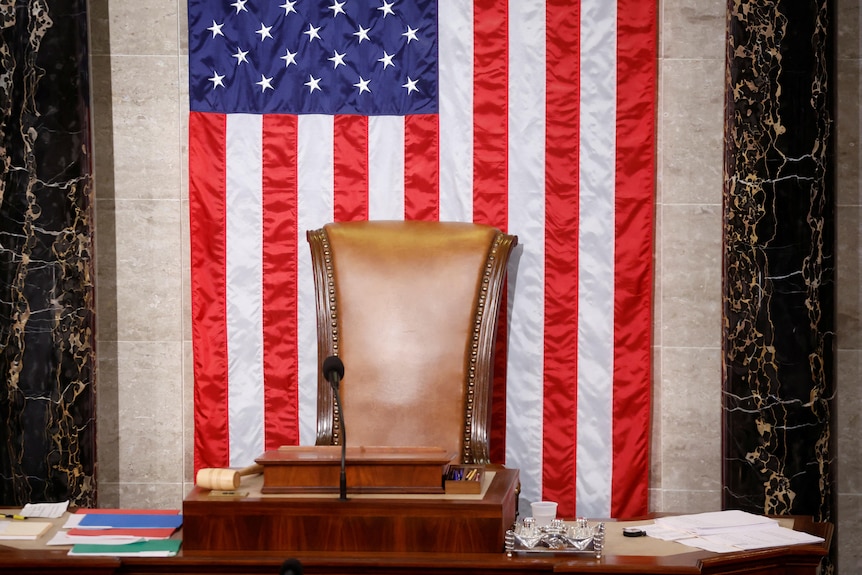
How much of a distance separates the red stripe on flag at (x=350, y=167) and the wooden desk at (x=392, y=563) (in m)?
1.89

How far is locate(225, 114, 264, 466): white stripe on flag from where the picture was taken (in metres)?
3.98

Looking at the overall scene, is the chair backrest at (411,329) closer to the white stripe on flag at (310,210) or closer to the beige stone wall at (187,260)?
→ the white stripe on flag at (310,210)

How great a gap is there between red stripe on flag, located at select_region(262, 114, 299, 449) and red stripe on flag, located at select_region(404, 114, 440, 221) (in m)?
0.47

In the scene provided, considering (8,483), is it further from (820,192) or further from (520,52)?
(820,192)

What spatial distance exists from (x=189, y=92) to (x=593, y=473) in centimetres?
229

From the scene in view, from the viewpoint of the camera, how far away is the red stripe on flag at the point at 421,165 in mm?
3943

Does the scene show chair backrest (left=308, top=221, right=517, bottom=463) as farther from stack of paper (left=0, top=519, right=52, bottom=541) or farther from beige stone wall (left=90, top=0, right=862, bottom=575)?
stack of paper (left=0, top=519, right=52, bottom=541)

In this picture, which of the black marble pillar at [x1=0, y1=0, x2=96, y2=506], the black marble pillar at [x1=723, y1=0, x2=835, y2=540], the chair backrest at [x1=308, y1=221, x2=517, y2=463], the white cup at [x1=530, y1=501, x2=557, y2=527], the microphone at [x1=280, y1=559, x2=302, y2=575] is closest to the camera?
the microphone at [x1=280, y1=559, x2=302, y2=575]

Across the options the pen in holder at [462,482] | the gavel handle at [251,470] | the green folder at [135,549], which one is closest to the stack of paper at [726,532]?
the pen in holder at [462,482]

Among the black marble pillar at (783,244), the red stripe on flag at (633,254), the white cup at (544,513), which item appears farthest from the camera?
the red stripe on flag at (633,254)

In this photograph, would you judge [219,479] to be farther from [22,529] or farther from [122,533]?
[22,529]

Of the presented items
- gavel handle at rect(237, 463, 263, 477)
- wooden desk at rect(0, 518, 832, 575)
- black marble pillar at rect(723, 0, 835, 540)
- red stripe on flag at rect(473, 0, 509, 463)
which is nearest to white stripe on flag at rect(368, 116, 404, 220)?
red stripe on flag at rect(473, 0, 509, 463)

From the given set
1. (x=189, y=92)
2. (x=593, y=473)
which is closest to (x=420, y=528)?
(x=593, y=473)

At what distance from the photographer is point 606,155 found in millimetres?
3904
